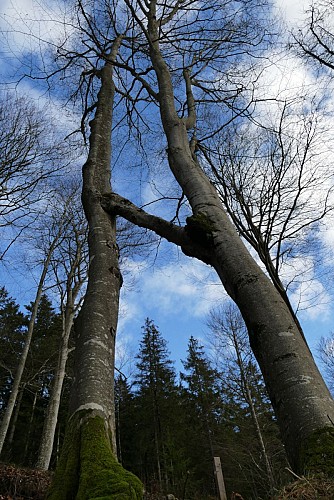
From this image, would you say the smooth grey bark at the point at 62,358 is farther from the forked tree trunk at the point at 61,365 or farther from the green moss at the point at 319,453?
the green moss at the point at 319,453

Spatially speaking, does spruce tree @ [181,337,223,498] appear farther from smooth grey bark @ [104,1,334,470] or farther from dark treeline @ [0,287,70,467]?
smooth grey bark @ [104,1,334,470]

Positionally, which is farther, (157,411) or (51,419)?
(157,411)

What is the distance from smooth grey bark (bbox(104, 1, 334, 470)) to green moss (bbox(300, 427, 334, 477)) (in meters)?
0.01

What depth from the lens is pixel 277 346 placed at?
1950 millimetres

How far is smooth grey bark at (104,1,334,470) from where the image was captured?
1660 mm

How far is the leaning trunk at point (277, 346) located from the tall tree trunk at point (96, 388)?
79cm

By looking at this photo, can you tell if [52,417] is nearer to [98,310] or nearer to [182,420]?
[98,310]

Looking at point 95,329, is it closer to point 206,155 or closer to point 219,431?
point 206,155

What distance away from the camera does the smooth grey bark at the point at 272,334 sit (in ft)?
5.45

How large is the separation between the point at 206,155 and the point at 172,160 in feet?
8.10

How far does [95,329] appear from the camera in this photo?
102 inches

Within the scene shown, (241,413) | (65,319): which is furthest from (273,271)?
(241,413)

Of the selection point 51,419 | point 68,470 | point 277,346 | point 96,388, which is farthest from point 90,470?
point 51,419

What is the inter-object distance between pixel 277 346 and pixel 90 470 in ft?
→ 3.82
